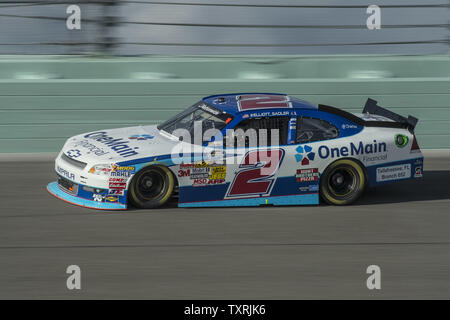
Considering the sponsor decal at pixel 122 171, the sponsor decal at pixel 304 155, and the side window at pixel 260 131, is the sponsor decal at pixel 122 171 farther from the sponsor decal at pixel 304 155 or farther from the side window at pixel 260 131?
the sponsor decal at pixel 304 155

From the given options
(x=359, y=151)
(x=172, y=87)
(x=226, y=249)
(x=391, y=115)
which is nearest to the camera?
(x=226, y=249)

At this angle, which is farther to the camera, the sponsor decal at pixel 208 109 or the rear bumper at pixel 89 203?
the sponsor decal at pixel 208 109

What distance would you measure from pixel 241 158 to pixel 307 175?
84cm

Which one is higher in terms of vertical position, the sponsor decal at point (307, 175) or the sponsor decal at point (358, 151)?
the sponsor decal at point (358, 151)

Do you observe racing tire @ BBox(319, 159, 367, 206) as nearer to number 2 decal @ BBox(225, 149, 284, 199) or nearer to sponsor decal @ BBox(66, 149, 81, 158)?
number 2 decal @ BBox(225, 149, 284, 199)

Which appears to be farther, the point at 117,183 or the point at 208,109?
the point at 208,109

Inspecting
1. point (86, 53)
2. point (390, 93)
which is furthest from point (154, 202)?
point (390, 93)

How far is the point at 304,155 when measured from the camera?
7891 mm

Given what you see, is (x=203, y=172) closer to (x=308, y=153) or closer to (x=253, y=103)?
(x=253, y=103)

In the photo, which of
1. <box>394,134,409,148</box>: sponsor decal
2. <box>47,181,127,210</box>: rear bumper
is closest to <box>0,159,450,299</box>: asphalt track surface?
<box>47,181,127,210</box>: rear bumper

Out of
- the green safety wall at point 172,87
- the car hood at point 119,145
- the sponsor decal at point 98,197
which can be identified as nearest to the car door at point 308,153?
the car hood at point 119,145

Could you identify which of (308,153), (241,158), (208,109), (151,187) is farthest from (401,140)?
(151,187)

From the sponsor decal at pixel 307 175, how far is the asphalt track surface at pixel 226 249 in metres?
0.36

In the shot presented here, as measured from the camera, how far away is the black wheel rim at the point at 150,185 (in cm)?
753
